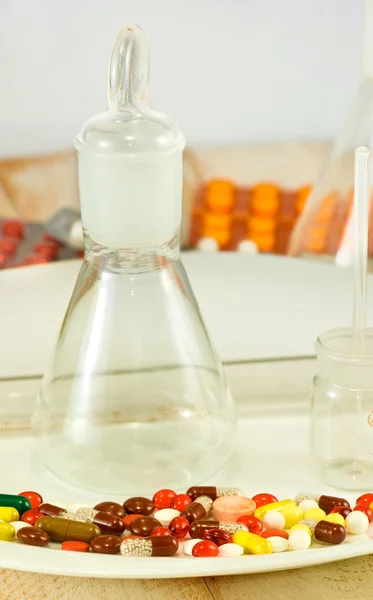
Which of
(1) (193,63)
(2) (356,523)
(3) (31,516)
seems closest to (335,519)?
(2) (356,523)

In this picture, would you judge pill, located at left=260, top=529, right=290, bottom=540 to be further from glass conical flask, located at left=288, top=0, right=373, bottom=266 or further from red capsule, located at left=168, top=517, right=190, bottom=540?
glass conical flask, located at left=288, top=0, right=373, bottom=266

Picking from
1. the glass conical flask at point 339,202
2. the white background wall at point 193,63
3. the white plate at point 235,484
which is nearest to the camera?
the white plate at point 235,484

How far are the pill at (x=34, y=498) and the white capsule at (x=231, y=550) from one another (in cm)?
8

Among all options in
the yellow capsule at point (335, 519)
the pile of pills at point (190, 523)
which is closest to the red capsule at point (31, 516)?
the pile of pills at point (190, 523)

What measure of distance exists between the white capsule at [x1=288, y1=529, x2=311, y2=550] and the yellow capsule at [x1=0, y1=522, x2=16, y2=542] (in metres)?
0.10

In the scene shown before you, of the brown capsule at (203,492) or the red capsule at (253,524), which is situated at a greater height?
the red capsule at (253,524)

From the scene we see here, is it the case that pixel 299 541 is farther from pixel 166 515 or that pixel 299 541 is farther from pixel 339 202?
pixel 339 202

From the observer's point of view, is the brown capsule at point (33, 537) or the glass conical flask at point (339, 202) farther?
the glass conical flask at point (339, 202)

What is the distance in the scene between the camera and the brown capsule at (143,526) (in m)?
0.33

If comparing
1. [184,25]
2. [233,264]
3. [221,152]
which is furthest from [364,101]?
[184,25]

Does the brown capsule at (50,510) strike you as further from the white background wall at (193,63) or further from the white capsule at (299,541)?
the white background wall at (193,63)

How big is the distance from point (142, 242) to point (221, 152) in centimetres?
88

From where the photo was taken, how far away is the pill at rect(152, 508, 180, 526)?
1.11ft

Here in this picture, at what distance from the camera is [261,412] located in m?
0.43
